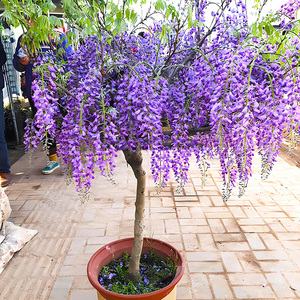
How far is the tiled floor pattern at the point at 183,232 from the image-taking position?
2189 millimetres

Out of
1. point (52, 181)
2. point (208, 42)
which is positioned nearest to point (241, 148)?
point (208, 42)

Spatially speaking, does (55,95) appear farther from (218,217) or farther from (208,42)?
(218,217)

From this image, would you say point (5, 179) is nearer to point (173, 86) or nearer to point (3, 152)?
point (3, 152)

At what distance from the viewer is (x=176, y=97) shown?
4.80ft

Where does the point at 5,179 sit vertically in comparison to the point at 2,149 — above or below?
below

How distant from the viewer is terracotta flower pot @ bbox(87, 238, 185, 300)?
1.57m

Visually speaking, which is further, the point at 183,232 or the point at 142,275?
the point at 183,232

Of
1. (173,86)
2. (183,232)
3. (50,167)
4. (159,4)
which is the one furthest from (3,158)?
(159,4)

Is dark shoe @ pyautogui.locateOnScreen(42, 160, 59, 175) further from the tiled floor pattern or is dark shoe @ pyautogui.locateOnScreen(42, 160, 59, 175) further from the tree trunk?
the tree trunk

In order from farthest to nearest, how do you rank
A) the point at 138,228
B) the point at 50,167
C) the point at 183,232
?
the point at 50,167, the point at 183,232, the point at 138,228

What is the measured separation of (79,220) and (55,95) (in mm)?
1902

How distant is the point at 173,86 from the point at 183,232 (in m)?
1.75

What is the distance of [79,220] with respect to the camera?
122 inches

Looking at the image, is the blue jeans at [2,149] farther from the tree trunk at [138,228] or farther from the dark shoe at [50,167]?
the tree trunk at [138,228]
